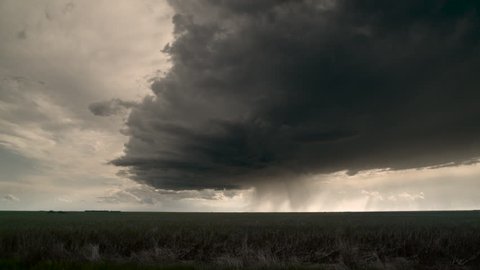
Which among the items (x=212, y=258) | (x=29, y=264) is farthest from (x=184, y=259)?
(x=29, y=264)

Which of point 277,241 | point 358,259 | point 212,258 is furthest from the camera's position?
point 277,241

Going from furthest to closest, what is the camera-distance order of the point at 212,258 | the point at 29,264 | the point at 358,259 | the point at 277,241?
the point at 277,241, the point at 212,258, the point at 358,259, the point at 29,264

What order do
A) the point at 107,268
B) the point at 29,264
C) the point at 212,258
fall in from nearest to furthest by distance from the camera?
1. the point at 107,268
2. the point at 29,264
3. the point at 212,258

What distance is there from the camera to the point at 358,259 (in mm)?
17438

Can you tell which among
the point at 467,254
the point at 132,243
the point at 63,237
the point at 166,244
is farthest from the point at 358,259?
the point at 63,237

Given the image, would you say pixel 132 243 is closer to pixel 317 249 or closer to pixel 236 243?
pixel 236 243

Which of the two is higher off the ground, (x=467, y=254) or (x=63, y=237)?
(x=63, y=237)

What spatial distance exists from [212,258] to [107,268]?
Result: 6.75m

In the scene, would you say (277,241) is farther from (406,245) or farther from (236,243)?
(406,245)

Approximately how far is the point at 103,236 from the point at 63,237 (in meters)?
2.79

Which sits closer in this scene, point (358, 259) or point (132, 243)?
point (358, 259)

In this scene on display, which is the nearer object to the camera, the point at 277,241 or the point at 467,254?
the point at 467,254

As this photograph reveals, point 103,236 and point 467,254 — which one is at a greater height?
point 103,236

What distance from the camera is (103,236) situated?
22.2m
